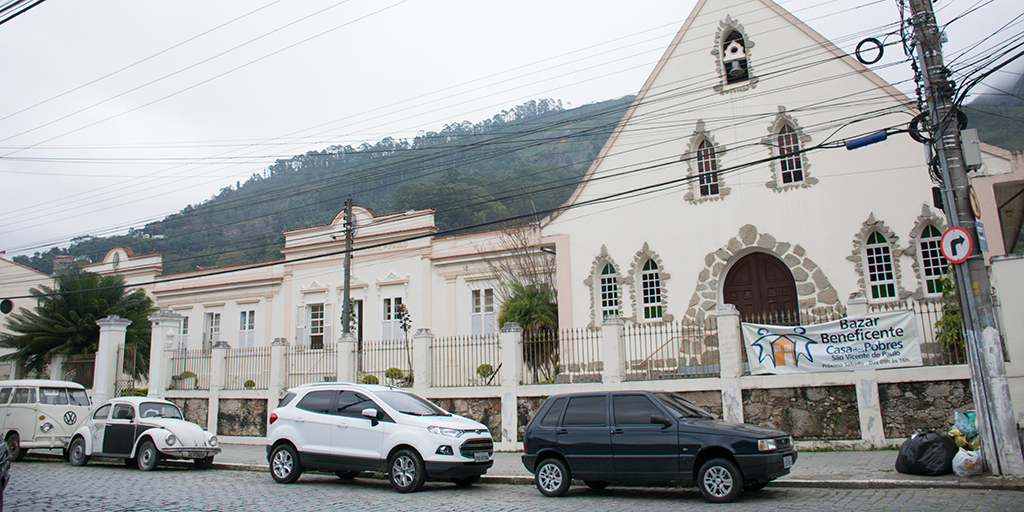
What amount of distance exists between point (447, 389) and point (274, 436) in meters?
5.47

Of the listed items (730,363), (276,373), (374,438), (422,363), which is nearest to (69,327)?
(276,373)

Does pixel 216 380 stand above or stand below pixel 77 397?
above

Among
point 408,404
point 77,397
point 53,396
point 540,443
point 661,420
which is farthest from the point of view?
point 77,397

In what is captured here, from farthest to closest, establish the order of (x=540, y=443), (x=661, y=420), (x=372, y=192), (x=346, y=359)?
(x=372, y=192) → (x=346, y=359) → (x=540, y=443) → (x=661, y=420)

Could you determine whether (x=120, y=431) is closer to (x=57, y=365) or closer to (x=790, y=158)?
(x=57, y=365)

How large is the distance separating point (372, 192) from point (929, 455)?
174ft

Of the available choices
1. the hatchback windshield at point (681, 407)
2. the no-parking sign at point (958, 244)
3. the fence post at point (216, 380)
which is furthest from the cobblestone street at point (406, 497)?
the fence post at point (216, 380)

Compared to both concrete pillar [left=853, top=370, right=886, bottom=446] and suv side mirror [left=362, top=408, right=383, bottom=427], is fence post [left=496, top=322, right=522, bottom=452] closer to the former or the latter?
suv side mirror [left=362, top=408, right=383, bottom=427]

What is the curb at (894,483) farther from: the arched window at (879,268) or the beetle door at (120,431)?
the beetle door at (120,431)

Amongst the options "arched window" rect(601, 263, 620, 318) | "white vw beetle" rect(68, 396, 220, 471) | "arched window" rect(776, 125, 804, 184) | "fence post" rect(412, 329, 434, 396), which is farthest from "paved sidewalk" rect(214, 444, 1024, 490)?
"arched window" rect(776, 125, 804, 184)

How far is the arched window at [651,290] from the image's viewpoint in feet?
63.8

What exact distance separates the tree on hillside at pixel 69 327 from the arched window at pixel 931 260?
2334 cm

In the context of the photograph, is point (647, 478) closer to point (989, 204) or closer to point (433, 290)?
point (989, 204)

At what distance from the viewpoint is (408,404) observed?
12.0 m
